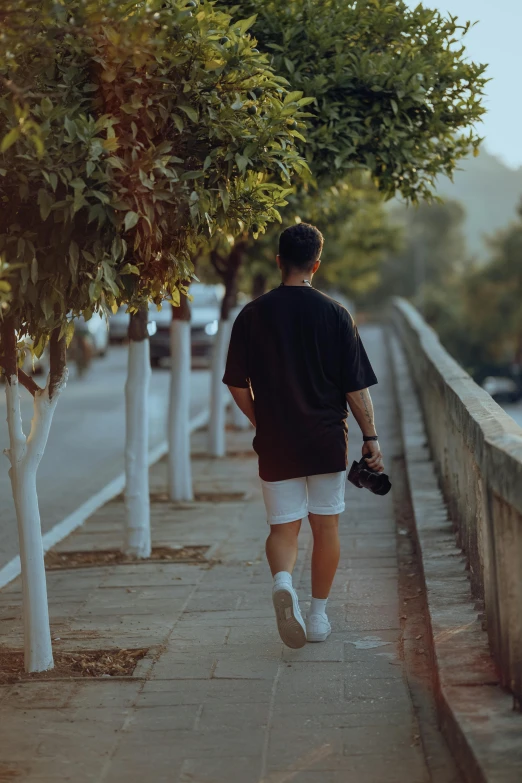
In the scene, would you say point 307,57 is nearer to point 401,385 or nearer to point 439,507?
point 439,507

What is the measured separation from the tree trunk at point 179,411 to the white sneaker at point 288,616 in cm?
508

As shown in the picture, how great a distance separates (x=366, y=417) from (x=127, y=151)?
1.64 meters

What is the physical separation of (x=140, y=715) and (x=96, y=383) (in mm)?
21892

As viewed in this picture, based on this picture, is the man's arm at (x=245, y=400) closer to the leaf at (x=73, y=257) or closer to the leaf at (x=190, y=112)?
the leaf at (x=73, y=257)

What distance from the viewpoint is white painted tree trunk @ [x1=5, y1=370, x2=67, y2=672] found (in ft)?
19.0

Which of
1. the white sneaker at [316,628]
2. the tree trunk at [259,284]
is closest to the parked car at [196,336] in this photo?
the tree trunk at [259,284]

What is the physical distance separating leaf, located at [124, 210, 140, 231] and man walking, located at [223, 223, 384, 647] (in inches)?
36.2

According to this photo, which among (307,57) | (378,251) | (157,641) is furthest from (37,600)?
(378,251)

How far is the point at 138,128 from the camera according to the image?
5.60 m

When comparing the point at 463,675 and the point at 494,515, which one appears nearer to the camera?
the point at 494,515

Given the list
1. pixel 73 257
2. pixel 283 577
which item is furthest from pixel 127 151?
pixel 283 577

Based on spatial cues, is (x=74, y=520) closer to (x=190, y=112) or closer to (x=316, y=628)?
(x=316, y=628)

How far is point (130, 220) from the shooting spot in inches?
201

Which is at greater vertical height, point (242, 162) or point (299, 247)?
point (242, 162)
